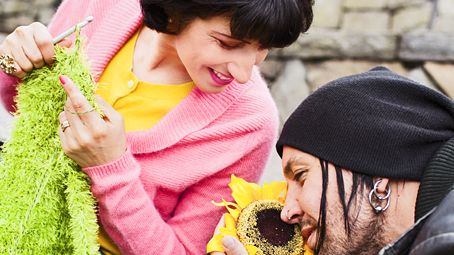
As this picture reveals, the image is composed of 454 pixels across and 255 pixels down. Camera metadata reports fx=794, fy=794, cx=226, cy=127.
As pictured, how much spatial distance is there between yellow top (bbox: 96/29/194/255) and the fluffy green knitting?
0.28 m

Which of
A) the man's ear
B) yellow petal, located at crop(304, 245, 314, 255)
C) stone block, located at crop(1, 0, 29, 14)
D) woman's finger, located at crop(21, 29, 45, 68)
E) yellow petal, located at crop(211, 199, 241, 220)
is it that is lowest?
stone block, located at crop(1, 0, 29, 14)

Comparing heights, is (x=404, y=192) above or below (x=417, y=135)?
below

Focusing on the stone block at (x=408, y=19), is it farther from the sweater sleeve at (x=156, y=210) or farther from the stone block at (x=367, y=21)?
the sweater sleeve at (x=156, y=210)

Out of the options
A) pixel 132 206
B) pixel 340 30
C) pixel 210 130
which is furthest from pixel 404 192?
pixel 340 30

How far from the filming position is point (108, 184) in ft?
6.72

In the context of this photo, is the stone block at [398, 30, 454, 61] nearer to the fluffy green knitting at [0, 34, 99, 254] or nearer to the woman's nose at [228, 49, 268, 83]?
the woman's nose at [228, 49, 268, 83]

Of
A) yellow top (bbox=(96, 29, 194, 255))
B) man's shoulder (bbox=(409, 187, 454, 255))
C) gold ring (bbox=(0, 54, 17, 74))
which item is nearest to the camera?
man's shoulder (bbox=(409, 187, 454, 255))

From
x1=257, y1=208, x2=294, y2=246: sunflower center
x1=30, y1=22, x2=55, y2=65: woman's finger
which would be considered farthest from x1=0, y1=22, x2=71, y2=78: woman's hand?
x1=257, y1=208, x2=294, y2=246: sunflower center

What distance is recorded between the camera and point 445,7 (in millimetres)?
5133

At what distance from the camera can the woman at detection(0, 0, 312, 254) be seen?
200 centimetres

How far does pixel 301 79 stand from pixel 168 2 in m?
3.32

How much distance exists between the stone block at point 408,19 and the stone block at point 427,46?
0.06 metres

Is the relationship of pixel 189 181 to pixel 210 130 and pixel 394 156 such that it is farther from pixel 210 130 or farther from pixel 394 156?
pixel 394 156

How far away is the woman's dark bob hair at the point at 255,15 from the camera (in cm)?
198
